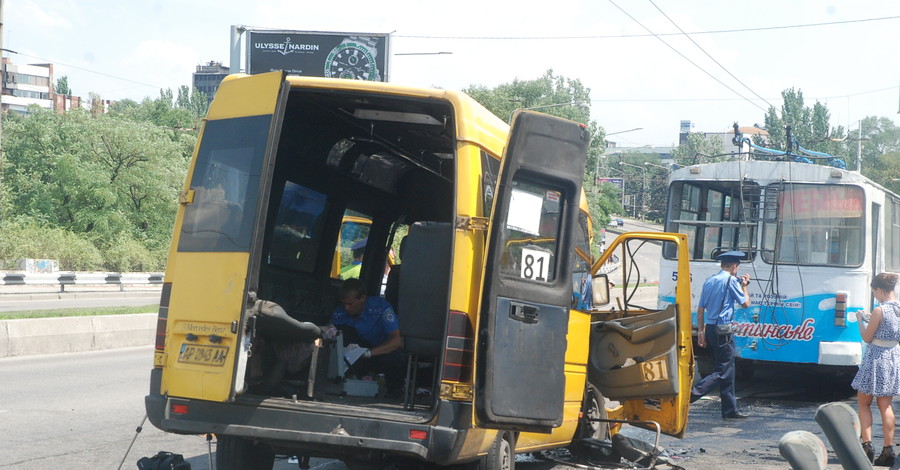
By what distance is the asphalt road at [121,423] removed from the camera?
7855 millimetres

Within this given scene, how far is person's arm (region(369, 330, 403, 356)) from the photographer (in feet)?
22.7

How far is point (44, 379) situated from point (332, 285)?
5287 millimetres

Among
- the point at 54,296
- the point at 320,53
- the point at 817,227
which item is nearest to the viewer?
the point at 817,227

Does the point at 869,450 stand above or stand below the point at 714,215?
below

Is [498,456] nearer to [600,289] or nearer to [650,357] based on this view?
[650,357]

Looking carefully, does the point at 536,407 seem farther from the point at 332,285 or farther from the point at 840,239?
the point at 840,239

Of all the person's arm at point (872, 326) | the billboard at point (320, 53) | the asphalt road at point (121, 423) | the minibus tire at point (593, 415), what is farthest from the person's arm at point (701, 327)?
the billboard at point (320, 53)

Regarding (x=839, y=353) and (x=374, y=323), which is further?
(x=839, y=353)

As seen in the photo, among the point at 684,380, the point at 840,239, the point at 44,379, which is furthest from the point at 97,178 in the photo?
the point at 684,380

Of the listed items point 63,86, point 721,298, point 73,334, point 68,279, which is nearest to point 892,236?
point 721,298

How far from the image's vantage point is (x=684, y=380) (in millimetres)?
7938

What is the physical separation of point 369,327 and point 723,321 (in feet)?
18.8

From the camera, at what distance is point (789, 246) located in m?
13.4

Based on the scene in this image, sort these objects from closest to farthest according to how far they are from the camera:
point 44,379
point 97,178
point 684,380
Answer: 1. point 684,380
2. point 44,379
3. point 97,178
